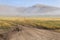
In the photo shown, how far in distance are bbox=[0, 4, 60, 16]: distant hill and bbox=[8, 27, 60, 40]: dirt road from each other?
0.20 m

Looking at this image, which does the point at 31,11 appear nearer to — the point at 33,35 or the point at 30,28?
the point at 30,28

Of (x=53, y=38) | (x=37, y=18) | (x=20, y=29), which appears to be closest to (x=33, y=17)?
(x=37, y=18)

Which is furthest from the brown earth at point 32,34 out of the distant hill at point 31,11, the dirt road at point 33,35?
the distant hill at point 31,11

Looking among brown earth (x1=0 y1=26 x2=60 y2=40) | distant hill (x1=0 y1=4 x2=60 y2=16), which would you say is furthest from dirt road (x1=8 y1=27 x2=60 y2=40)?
distant hill (x1=0 y1=4 x2=60 y2=16)

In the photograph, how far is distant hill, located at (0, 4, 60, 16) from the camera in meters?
2.08

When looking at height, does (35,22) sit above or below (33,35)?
above

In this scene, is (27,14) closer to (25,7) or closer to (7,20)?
(25,7)

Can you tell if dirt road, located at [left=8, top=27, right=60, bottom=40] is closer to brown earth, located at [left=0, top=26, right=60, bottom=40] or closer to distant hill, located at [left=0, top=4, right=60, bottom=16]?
brown earth, located at [left=0, top=26, right=60, bottom=40]

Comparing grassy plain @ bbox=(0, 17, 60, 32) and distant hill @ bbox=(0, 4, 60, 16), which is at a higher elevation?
distant hill @ bbox=(0, 4, 60, 16)

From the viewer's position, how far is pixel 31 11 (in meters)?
2.12

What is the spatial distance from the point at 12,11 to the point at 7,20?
131mm

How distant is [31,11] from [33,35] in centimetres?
32

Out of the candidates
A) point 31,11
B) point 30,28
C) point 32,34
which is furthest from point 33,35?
point 31,11

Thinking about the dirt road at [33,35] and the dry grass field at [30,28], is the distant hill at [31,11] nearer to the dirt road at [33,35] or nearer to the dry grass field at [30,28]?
the dry grass field at [30,28]
